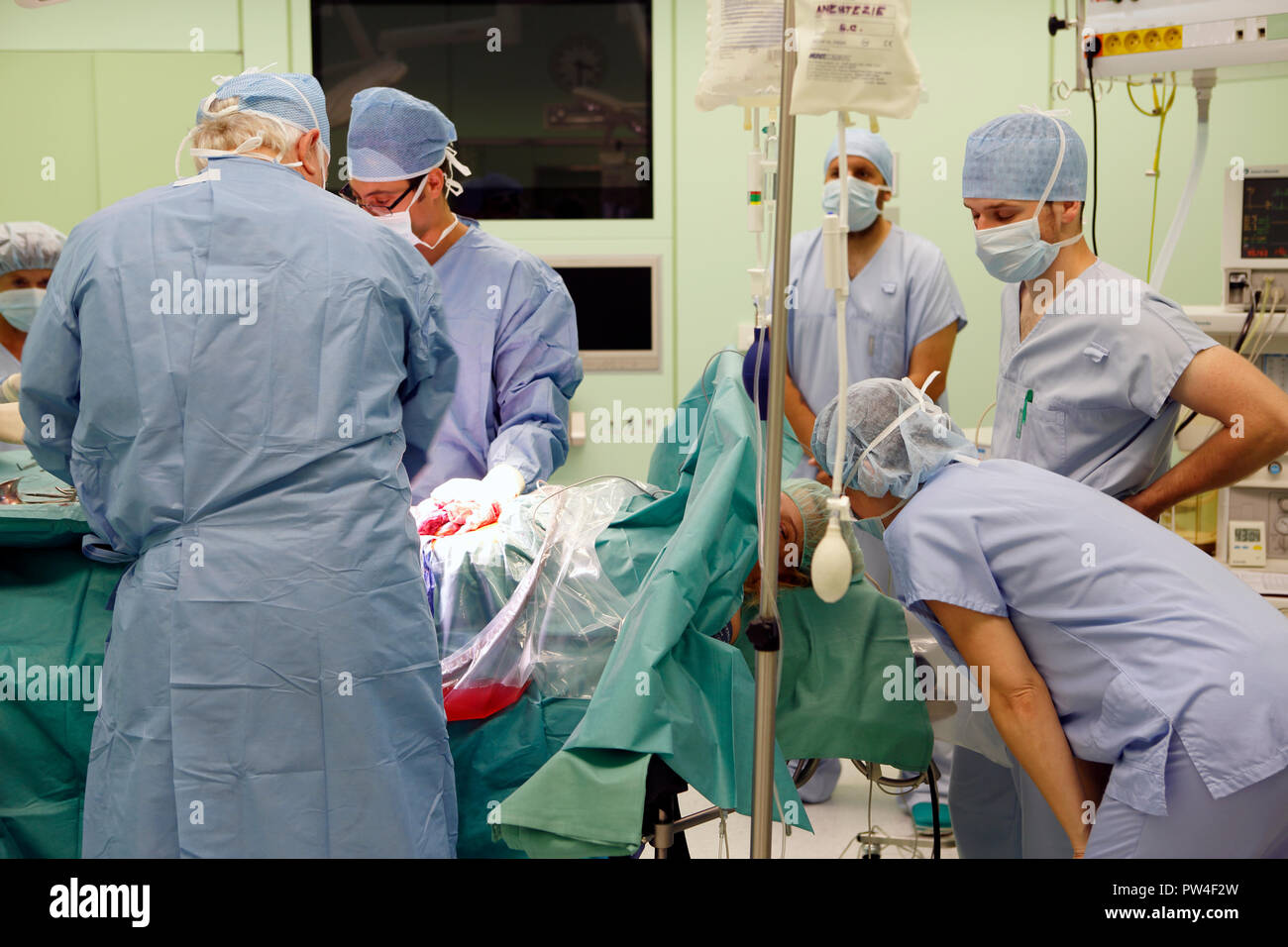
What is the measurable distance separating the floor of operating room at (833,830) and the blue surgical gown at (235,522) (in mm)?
1243

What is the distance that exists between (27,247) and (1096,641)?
2.26m

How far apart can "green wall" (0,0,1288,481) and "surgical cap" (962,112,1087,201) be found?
1.93 metres

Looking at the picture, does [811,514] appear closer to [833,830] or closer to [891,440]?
[891,440]

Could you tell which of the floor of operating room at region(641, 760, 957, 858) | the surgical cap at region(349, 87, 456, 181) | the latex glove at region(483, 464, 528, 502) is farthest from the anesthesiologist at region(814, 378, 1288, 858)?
the surgical cap at region(349, 87, 456, 181)

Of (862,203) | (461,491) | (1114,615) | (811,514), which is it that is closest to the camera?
(1114,615)

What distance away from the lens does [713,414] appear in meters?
1.99

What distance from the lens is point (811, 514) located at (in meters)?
1.97

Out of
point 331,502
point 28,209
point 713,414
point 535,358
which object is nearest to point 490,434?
point 535,358

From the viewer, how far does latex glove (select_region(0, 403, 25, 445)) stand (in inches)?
84.2

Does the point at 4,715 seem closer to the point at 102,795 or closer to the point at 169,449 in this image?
the point at 102,795

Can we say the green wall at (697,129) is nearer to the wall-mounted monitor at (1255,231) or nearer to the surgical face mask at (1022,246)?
the wall-mounted monitor at (1255,231)

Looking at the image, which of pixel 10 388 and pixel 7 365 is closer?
pixel 10 388

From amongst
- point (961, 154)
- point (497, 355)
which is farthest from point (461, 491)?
point (961, 154)

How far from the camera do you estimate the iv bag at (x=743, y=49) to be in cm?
145
